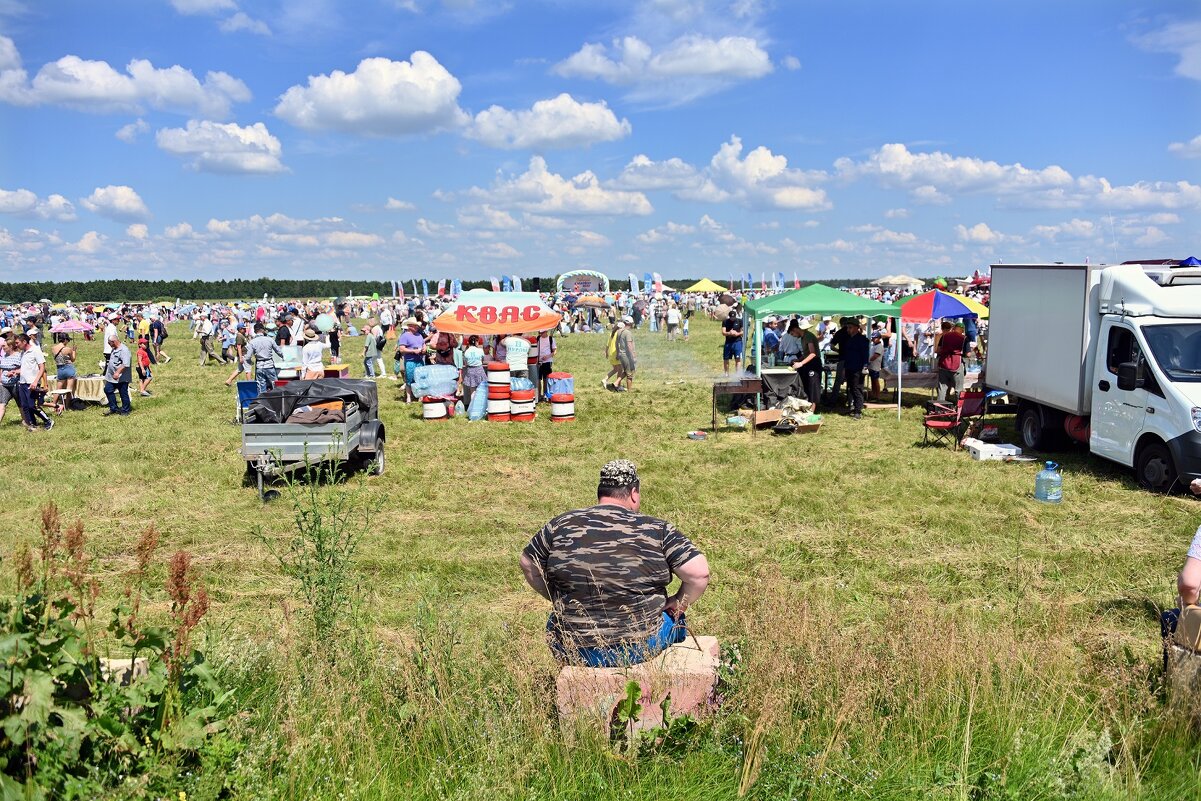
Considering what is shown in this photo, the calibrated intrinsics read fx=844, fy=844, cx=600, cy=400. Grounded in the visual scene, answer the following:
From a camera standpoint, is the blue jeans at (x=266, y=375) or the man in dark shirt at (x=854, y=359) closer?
the man in dark shirt at (x=854, y=359)

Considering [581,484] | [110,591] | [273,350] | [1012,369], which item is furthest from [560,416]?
[110,591]

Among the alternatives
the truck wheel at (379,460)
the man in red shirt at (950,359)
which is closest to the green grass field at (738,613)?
the truck wheel at (379,460)

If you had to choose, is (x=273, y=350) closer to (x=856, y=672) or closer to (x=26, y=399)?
(x=26, y=399)

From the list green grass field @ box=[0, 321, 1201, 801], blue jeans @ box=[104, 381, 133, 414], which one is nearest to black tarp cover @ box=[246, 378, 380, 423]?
green grass field @ box=[0, 321, 1201, 801]

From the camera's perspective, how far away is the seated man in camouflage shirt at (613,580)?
384 cm

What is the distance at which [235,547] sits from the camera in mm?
8250

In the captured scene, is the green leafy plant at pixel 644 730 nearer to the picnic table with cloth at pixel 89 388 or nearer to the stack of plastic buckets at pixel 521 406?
the stack of plastic buckets at pixel 521 406

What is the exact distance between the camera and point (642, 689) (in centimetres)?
363

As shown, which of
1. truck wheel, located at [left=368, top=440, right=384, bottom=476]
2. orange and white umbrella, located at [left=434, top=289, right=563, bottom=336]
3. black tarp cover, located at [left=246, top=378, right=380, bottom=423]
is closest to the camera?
black tarp cover, located at [left=246, top=378, right=380, bottom=423]

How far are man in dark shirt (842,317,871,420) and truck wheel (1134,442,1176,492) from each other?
6162mm

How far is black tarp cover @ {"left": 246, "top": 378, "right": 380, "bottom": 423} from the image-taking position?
35.9 ft

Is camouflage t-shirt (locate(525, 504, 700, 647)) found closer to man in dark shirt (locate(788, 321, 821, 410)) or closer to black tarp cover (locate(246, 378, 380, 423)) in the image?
black tarp cover (locate(246, 378, 380, 423))

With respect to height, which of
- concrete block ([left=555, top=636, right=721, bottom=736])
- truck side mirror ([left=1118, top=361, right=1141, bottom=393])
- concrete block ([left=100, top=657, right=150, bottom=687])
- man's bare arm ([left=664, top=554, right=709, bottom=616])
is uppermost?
truck side mirror ([left=1118, top=361, right=1141, bottom=393])

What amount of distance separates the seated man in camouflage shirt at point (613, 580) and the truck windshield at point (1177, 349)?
8181 mm
